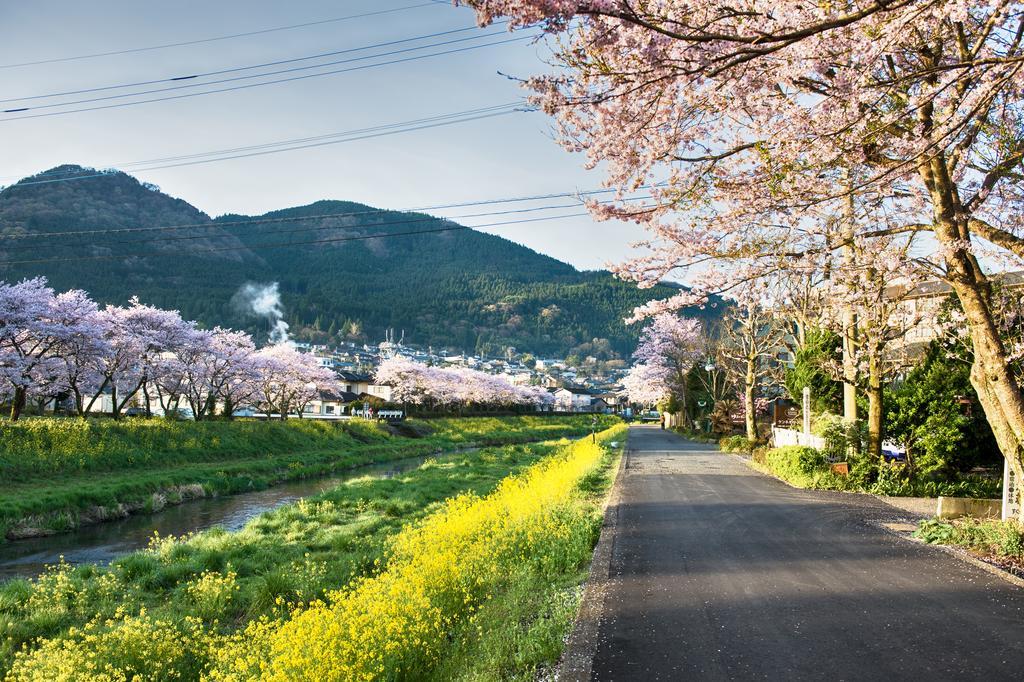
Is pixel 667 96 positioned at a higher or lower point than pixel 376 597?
higher

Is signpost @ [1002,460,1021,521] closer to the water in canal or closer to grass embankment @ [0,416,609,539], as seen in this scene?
the water in canal

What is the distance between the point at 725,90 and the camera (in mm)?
7949

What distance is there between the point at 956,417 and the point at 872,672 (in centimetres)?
1251

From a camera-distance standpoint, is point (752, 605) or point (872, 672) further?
point (752, 605)

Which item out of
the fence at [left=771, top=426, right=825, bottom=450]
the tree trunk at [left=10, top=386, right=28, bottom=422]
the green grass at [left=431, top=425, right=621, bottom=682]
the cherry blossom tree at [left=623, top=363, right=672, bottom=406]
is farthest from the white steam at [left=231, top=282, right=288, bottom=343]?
the green grass at [left=431, top=425, right=621, bottom=682]

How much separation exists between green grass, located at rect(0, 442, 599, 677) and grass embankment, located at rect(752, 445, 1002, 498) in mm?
8456

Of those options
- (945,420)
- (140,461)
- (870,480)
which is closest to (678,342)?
(870,480)

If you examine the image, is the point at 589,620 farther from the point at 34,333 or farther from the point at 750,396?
the point at 34,333

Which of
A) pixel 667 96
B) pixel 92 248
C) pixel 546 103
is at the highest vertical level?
pixel 92 248

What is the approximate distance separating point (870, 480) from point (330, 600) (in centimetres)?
1355

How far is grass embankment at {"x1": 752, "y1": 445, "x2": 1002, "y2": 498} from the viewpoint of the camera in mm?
14820

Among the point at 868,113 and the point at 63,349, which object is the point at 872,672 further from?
the point at 63,349

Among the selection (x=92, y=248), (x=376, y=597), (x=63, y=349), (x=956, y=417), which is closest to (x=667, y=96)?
(x=376, y=597)

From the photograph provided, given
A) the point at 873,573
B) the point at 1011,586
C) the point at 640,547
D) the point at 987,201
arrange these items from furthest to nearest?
1. the point at 987,201
2. the point at 640,547
3. the point at 873,573
4. the point at 1011,586
